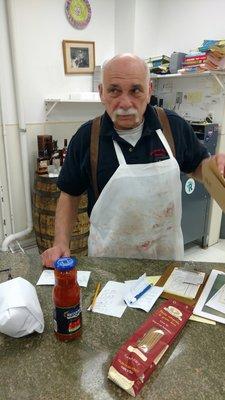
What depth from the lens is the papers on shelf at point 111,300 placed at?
91 cm

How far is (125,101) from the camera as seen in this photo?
122 centimetres

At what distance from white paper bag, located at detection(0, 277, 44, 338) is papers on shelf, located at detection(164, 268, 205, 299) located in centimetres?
41

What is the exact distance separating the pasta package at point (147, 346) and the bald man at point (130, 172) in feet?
1.43

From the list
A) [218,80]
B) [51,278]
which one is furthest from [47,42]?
[51,278]

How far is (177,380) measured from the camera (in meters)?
0.69

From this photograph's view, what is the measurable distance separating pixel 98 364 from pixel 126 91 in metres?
0.96

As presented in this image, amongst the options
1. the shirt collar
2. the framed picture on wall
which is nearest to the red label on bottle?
the shirt collar

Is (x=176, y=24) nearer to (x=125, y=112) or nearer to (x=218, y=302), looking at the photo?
(x=125, y=112)

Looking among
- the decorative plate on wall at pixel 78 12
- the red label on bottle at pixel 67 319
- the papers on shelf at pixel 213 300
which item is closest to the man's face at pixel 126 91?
the papers on shelf at pixel 213 300

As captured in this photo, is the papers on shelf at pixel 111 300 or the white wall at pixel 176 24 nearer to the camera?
the papers on shelf at pixel 111 300

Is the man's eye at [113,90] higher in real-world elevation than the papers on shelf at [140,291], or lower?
higher

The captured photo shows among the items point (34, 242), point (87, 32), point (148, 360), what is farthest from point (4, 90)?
point (148, 360)

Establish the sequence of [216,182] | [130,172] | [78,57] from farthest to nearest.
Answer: [78,57] → [130,172] → [216,182]

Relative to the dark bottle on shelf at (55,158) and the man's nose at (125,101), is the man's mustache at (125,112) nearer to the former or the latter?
the man's nose at (125,101)
